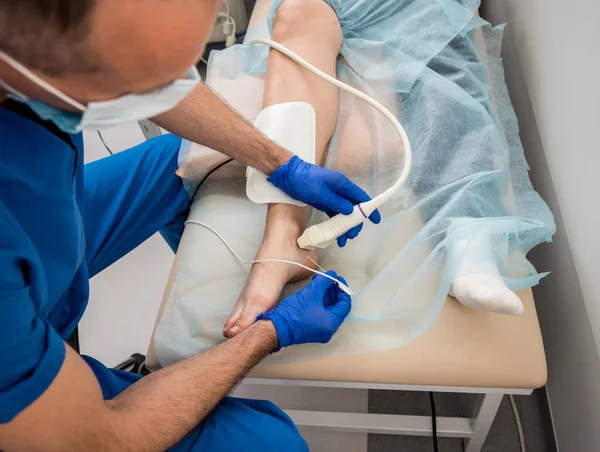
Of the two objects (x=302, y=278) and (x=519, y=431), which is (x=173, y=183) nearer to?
(x=302, y=278)

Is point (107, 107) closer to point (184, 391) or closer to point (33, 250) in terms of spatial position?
point (33, 250)

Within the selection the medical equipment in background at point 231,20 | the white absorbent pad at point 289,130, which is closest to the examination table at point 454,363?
the white absorbent pad at point 289,130

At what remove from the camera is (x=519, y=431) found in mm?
1146

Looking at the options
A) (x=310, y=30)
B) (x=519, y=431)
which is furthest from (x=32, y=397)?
(x=519, y=431)

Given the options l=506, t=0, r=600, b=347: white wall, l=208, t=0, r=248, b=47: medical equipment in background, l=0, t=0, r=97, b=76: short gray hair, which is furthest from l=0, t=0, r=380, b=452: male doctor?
l=208, t=0, r=248, b=47: medical equipment in background

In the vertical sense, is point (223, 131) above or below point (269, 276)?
above

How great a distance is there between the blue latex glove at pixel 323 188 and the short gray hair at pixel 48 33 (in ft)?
1.59

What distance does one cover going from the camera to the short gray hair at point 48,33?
0.37m

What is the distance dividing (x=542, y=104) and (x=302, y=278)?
0.68 metres

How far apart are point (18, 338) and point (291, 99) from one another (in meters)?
0.66

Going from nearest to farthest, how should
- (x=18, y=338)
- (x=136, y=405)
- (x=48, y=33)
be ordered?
(x=48, y=33)
(x=18, y=338)
(x=136, y=405)

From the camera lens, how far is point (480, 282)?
73cm

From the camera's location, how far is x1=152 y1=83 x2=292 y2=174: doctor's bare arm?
34.7 inches

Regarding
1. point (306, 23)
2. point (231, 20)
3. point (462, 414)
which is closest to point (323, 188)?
point (306, 23)
